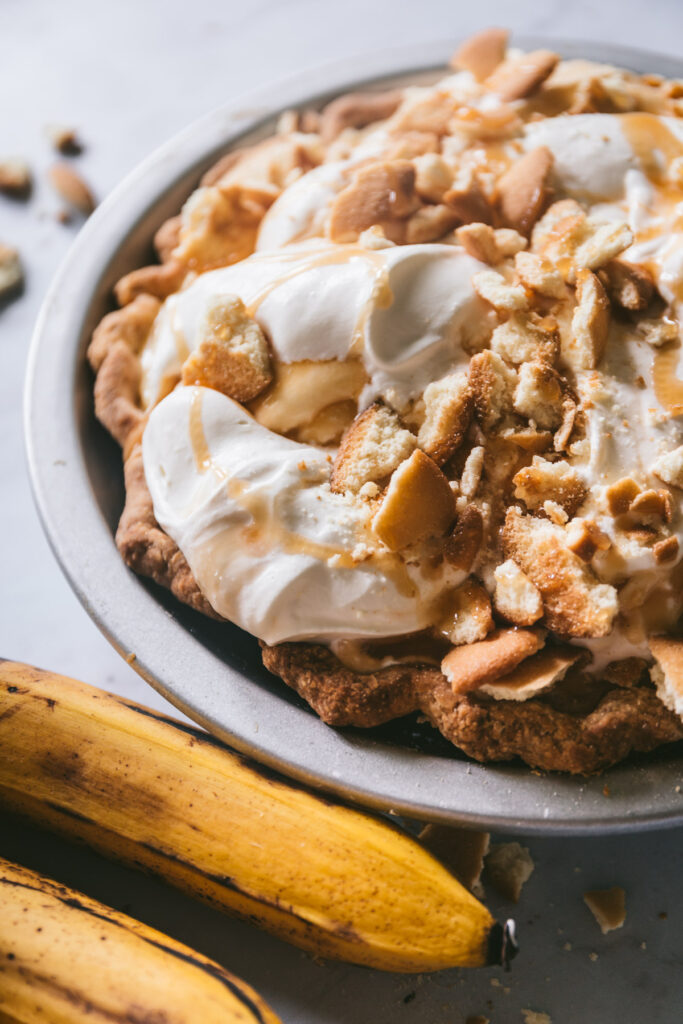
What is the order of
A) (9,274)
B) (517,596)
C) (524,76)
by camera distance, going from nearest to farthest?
(517,596), (524,76), (9,274)

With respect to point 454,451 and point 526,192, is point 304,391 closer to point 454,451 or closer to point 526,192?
point 454,451

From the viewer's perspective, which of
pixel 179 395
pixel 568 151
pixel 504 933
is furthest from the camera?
pixel 568 151

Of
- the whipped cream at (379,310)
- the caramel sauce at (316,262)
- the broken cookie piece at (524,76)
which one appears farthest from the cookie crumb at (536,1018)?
the broken cookie piece at (524,76)

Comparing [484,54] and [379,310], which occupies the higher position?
[484,54]

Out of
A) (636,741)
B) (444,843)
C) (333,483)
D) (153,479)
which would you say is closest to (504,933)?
(444,843)

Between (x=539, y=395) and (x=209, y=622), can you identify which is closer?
(x=539, y=395)

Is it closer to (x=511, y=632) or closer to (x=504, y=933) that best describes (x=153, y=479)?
(x=511, y=632)

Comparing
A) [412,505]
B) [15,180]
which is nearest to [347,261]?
[412,505]
